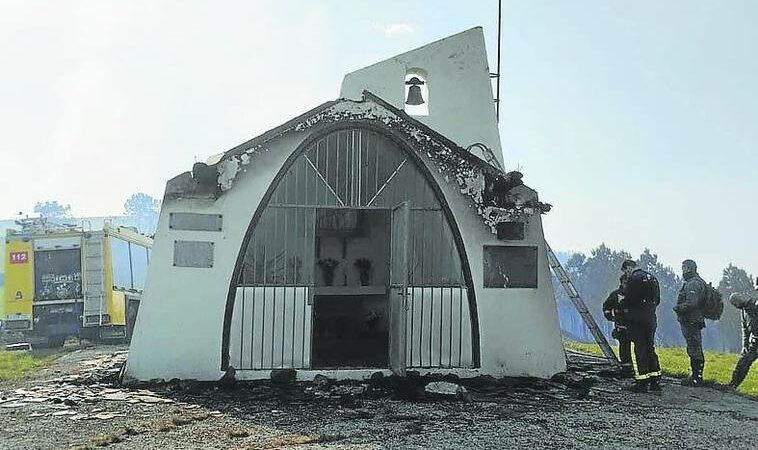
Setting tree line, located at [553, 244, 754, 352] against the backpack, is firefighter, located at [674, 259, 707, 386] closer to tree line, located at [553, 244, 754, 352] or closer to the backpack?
the backpack

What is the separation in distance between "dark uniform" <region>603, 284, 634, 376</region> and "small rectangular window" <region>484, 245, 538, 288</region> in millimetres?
1218

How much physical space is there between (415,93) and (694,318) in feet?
21.9

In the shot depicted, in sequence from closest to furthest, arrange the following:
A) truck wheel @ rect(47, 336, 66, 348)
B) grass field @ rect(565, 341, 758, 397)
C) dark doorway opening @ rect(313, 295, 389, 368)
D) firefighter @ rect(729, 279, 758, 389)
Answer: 1. firefighter @ rect(729, 279, 758, 389)
2. grass field @ rect(565, 341, 758, 397)
3. dark doorway opening @ rect(313, 295, 389, 368)
4. truck wheel @ rect(47, 336, 66, 348)

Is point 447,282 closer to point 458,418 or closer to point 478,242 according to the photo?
point 478,242

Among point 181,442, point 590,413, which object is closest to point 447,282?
point 590,413

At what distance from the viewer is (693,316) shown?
37.4 ft

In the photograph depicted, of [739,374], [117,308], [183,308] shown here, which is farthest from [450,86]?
[117,308]

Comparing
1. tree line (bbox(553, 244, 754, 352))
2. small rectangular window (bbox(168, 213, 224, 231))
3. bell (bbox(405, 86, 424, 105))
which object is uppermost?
bell (bbox(405, 86, 424, 105))

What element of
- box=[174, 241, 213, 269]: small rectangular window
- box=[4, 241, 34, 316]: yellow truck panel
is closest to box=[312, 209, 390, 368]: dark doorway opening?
box=[174, 241, 213, 269]: small rectangular window

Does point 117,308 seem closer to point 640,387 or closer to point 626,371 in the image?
point 626,371

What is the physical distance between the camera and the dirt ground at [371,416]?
7199mm

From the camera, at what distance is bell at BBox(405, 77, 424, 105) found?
14.9 m

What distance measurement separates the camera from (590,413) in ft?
28.6

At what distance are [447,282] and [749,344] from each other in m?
4.40
